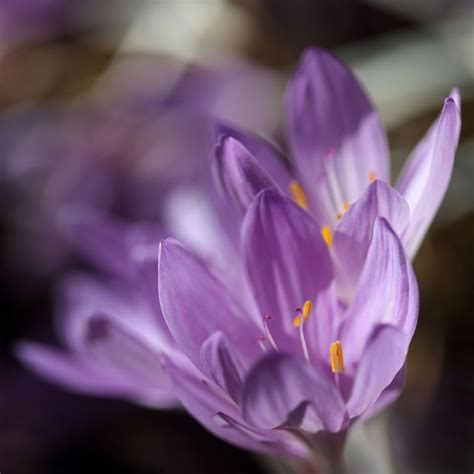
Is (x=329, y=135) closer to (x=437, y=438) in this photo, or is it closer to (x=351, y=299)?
(x=351, y=299)

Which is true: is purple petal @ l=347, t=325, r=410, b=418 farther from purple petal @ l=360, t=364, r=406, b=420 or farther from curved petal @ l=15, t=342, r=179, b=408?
curved petal @ l=15, t=342, r=179, b=408

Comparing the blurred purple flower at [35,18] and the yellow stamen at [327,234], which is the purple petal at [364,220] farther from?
the blurred purple flower at [35,18]

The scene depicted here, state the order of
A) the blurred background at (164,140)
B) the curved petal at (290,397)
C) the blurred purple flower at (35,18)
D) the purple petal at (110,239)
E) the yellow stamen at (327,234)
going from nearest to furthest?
the curved petal at (290,397) < the yellow stamen at (327,234) < the purple petal at (110,239) < the blurred background at (164,140) < the blurred purple flower at (35,18)

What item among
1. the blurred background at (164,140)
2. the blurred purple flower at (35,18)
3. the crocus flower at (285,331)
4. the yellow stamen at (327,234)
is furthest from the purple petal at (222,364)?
the blurred purple flower at (35,18)

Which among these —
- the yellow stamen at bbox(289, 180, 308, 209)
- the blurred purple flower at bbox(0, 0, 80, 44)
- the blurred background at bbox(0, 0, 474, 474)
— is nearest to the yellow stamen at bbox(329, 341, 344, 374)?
the yellow stamen at bbox(289, 180, 308, 209)

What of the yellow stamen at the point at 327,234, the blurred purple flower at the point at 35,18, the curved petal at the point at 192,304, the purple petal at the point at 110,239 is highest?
the curved petal at the point at 192,304

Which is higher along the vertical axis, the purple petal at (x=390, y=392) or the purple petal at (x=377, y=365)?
the purple petal at (x=377, y=365)

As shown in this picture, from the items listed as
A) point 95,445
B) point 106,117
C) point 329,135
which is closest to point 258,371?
point 329,135
